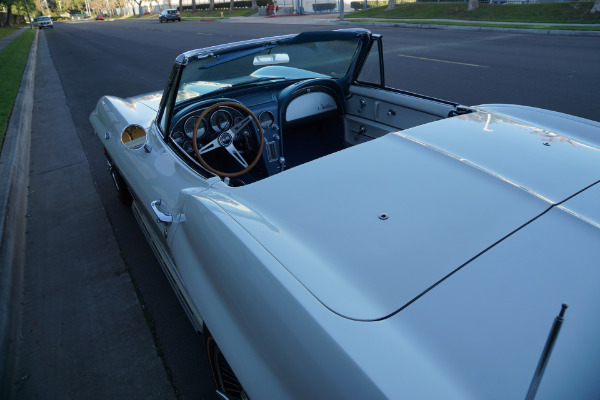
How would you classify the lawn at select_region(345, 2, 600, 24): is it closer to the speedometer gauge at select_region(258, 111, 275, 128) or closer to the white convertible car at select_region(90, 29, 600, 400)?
the speedometer gauge at select_region(258, 111, 275, 128)

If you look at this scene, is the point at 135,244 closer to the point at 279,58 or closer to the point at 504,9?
the point at 279,58

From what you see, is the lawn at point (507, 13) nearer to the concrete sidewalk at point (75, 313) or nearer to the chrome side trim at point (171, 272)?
the chrome side trim at point (171, 272)

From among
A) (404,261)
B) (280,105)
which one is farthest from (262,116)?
(404,261)

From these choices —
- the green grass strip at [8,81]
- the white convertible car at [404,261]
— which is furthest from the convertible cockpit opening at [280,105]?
the green grass strip at [8,81]

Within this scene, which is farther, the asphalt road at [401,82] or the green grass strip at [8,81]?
the green grass strip at [8,81]

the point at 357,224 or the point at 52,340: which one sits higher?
the point at 357,224

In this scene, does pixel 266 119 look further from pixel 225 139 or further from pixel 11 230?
pixel 11 230

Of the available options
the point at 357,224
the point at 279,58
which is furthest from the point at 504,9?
the point at 357,224

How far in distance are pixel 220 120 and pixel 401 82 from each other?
6157mm

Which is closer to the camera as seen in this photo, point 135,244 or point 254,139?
point 254,139

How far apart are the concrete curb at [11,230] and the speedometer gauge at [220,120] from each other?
1931 millimetres

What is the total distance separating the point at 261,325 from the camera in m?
1.46

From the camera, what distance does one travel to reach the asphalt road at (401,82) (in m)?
2.79

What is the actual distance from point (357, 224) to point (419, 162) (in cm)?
56
